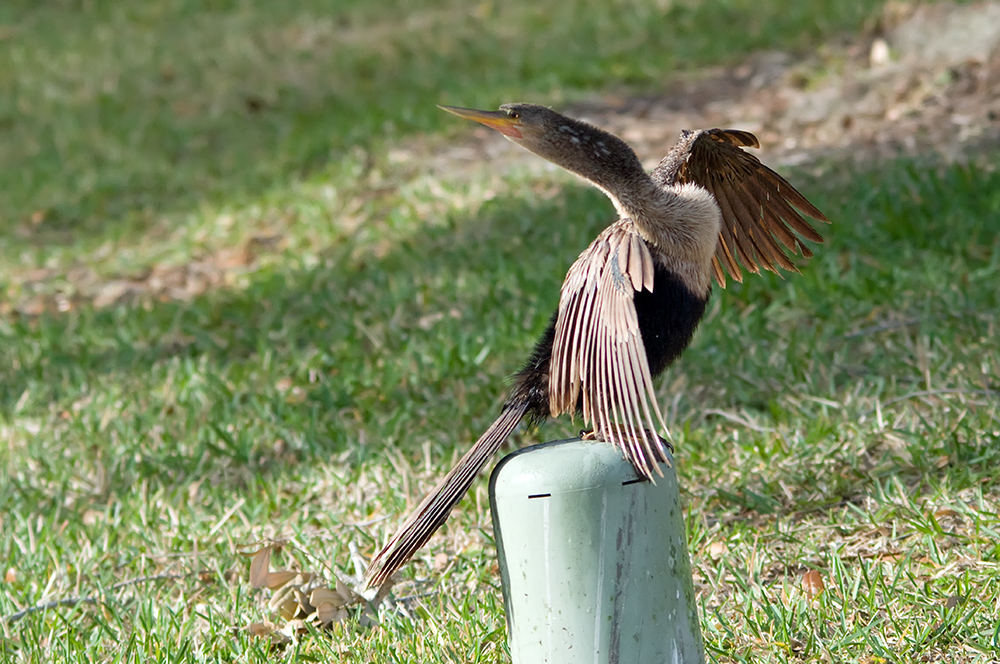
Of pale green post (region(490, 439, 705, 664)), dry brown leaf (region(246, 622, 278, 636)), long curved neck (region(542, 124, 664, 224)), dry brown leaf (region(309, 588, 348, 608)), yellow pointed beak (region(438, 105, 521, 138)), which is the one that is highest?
yellow pointed beak (region(438, 105, 521, 138))

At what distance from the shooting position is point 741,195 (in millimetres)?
2508

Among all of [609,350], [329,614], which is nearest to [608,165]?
[609,350]

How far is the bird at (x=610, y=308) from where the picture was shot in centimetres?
193

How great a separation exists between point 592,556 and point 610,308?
0.44 meters

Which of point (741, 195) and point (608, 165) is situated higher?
point (608, 165)

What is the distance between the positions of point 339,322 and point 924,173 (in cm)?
257

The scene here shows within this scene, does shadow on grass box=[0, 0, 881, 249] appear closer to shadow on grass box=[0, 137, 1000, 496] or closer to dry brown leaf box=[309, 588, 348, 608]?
shadow on grass box=[0, 137, 1000, 496]

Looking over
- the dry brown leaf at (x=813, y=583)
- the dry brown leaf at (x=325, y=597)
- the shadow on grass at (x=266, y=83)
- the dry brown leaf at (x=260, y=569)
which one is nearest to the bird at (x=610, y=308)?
the dry brown leaf at (x=325, y=597)

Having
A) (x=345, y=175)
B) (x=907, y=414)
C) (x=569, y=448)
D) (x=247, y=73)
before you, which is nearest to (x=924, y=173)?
(x=907, y=414)

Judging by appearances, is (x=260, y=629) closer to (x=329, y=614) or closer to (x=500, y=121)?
(x=329, y=614)

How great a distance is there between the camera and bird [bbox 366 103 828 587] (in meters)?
1.93

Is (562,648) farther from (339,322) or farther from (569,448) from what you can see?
(339,322)

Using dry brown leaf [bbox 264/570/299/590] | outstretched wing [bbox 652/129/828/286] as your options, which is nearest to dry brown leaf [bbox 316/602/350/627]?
dry brown leaf [bbox 264/570/299/590]

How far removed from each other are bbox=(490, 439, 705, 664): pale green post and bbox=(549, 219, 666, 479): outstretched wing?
6 cm
